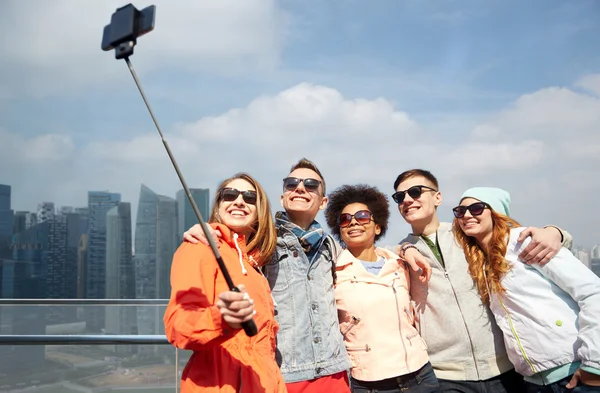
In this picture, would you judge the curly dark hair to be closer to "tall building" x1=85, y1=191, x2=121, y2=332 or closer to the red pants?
the red pants

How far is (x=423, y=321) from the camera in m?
3.20

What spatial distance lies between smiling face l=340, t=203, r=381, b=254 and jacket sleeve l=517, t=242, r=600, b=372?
3.40 feet

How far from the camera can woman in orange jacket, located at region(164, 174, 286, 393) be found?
1.92 metres

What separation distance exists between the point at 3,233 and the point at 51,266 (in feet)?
16.0

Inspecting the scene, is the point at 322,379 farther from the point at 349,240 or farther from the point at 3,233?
the point at 3,233

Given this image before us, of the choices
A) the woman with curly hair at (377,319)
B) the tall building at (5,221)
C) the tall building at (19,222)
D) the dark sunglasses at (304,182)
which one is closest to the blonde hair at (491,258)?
the woman with curly hair at (377,319)

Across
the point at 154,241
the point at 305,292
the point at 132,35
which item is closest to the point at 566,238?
the point at 305,292

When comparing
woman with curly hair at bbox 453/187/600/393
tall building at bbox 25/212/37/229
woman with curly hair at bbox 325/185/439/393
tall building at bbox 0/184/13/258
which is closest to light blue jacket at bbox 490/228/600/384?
woman with curly hair at bbox 453/187/600/393

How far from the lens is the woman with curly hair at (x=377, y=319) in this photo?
9.68 feet

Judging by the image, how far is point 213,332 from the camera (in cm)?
191

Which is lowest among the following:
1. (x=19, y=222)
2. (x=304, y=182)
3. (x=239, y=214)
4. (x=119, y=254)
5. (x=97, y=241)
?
(x=239, y=214)

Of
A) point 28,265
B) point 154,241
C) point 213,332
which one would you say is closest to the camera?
point 213,332

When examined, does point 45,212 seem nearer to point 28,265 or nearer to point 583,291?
point 28,265

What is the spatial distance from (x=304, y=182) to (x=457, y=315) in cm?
125
